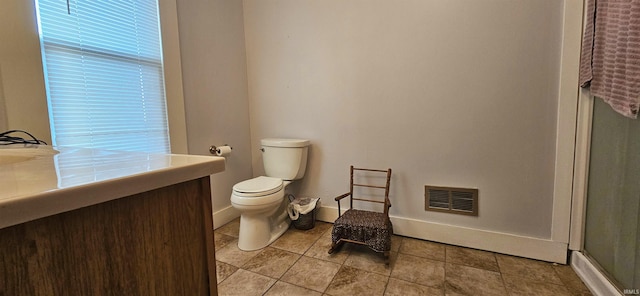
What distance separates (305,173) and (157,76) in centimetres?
134

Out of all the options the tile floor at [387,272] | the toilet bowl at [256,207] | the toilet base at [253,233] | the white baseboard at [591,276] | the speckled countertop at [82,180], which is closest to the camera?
the speckled countertop at [82,180]

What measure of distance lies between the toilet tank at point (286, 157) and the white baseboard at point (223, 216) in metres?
0.53

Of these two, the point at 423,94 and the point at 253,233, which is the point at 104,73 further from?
the point at 423,94

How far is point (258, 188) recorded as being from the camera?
76.0 inches

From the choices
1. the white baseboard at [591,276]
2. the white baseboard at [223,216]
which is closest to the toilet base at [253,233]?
the white baseboard at [223,216]

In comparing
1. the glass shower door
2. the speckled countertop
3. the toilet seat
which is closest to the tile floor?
the glass shower door

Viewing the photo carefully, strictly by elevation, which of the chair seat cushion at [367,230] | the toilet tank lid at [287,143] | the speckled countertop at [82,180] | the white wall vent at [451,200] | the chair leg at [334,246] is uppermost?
the speckled countertop at [82,180]

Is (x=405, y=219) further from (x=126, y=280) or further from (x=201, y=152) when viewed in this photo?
(x=126, y=280)

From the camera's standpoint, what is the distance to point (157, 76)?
6.19ft

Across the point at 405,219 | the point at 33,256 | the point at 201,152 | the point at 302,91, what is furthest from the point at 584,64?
the point at 201,152

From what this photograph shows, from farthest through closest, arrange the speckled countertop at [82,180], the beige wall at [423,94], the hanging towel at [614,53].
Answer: the beige wall at [423,94] → the hanging towel at [614,53] → the speckled countertop at [82,180]

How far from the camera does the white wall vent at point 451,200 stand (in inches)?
74.6

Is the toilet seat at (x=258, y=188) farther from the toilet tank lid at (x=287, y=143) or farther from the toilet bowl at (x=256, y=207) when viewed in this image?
the toilet tank lid at (x=287, y=143)

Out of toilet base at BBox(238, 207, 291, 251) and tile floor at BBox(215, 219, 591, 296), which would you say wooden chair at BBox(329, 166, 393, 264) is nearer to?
tile floor at BBox(215, 219, 591, 296)
